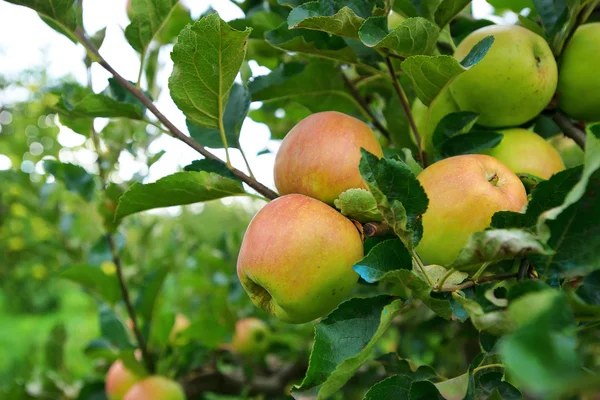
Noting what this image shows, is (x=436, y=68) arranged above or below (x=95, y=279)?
above

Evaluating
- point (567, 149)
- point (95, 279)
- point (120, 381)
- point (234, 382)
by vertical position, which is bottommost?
point (234, 382)

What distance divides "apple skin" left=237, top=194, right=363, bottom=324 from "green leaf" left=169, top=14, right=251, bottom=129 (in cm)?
17

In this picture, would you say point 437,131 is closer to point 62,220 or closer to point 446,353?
point 446,353

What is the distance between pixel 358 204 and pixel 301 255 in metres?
0.09

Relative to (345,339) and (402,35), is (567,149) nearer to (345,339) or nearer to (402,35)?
(402,35)

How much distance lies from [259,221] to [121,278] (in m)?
0.84

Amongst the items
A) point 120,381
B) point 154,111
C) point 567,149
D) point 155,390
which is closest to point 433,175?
point 154,111

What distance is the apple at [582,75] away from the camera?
730 millimetres

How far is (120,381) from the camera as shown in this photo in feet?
4.37

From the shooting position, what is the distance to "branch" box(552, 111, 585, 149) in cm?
78

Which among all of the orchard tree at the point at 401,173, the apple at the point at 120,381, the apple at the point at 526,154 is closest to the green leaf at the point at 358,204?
the orchard tree at the point at 401,173

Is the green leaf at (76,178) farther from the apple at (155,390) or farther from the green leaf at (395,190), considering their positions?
the green leaf at (395,190)

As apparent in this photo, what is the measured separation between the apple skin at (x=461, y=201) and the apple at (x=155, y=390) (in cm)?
84

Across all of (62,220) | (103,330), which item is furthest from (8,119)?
(103,330)
